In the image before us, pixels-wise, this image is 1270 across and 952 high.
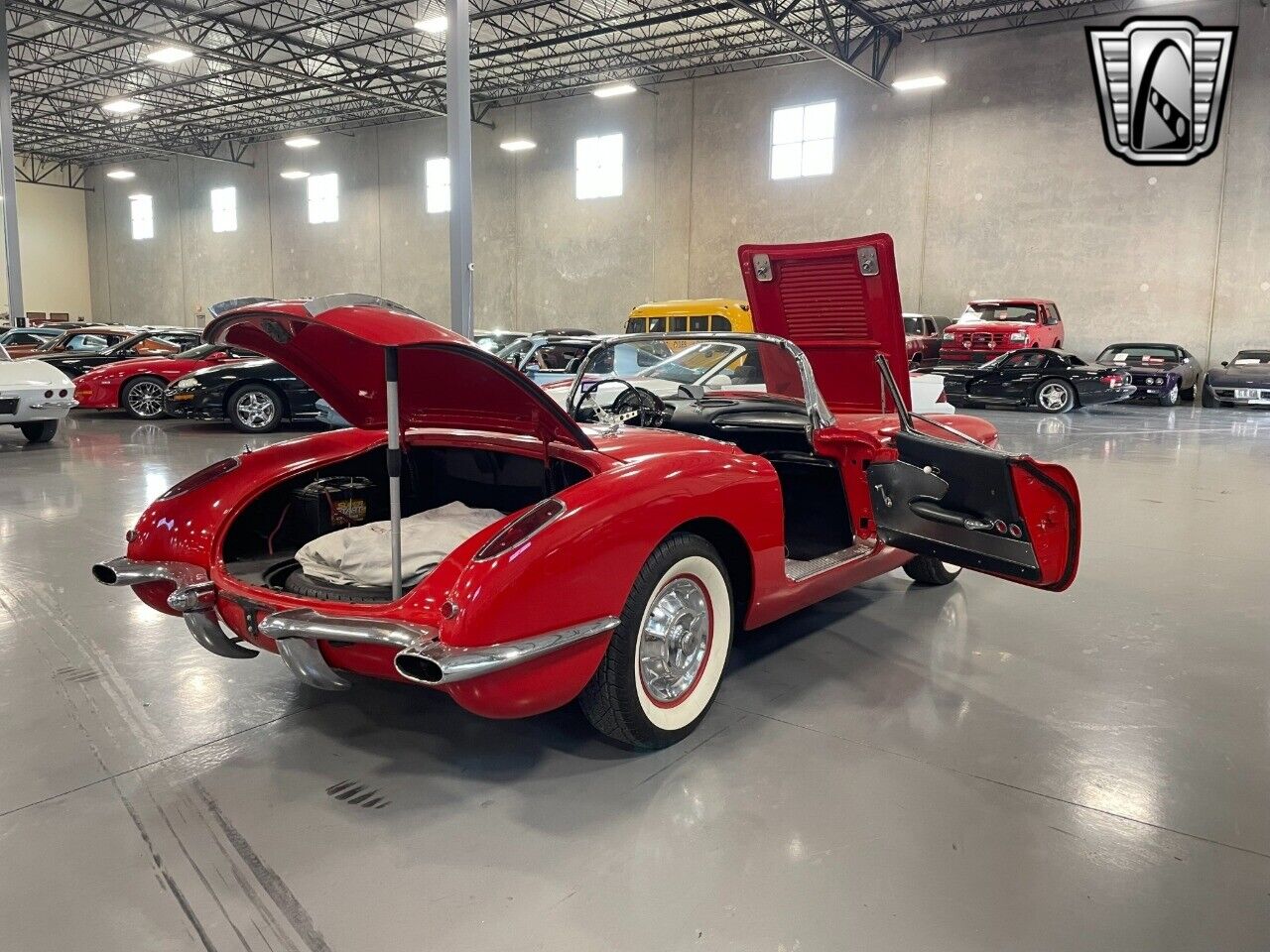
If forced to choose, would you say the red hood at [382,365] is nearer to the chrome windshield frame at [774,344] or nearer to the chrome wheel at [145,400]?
the chrome windshield frame at [774,344]

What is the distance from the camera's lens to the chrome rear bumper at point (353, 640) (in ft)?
6.81

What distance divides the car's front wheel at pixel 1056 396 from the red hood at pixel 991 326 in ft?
5.29

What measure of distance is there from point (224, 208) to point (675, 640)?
32108 mm

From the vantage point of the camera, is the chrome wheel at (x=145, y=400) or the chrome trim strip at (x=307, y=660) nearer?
the chrome trim strip at (x=307, y=660)

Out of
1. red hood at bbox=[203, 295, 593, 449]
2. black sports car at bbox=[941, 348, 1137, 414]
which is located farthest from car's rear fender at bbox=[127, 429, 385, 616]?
black sports car at bbox=[941, 348, 1137, 414]

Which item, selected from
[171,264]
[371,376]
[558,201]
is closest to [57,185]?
[171,264]

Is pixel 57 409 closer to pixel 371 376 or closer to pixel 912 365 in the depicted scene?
pixel 371 376

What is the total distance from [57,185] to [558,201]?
2213cm

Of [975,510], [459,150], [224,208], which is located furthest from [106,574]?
[224,208]

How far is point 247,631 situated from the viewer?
2576 millimetres

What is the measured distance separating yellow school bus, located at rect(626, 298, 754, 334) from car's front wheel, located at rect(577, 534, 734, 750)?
11205mm

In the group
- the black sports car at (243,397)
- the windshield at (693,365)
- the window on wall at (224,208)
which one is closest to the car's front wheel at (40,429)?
the black sports car at (243,397)

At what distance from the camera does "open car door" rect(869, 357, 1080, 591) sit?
296 cm

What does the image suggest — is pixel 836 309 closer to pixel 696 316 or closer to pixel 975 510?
pixel 975 510
